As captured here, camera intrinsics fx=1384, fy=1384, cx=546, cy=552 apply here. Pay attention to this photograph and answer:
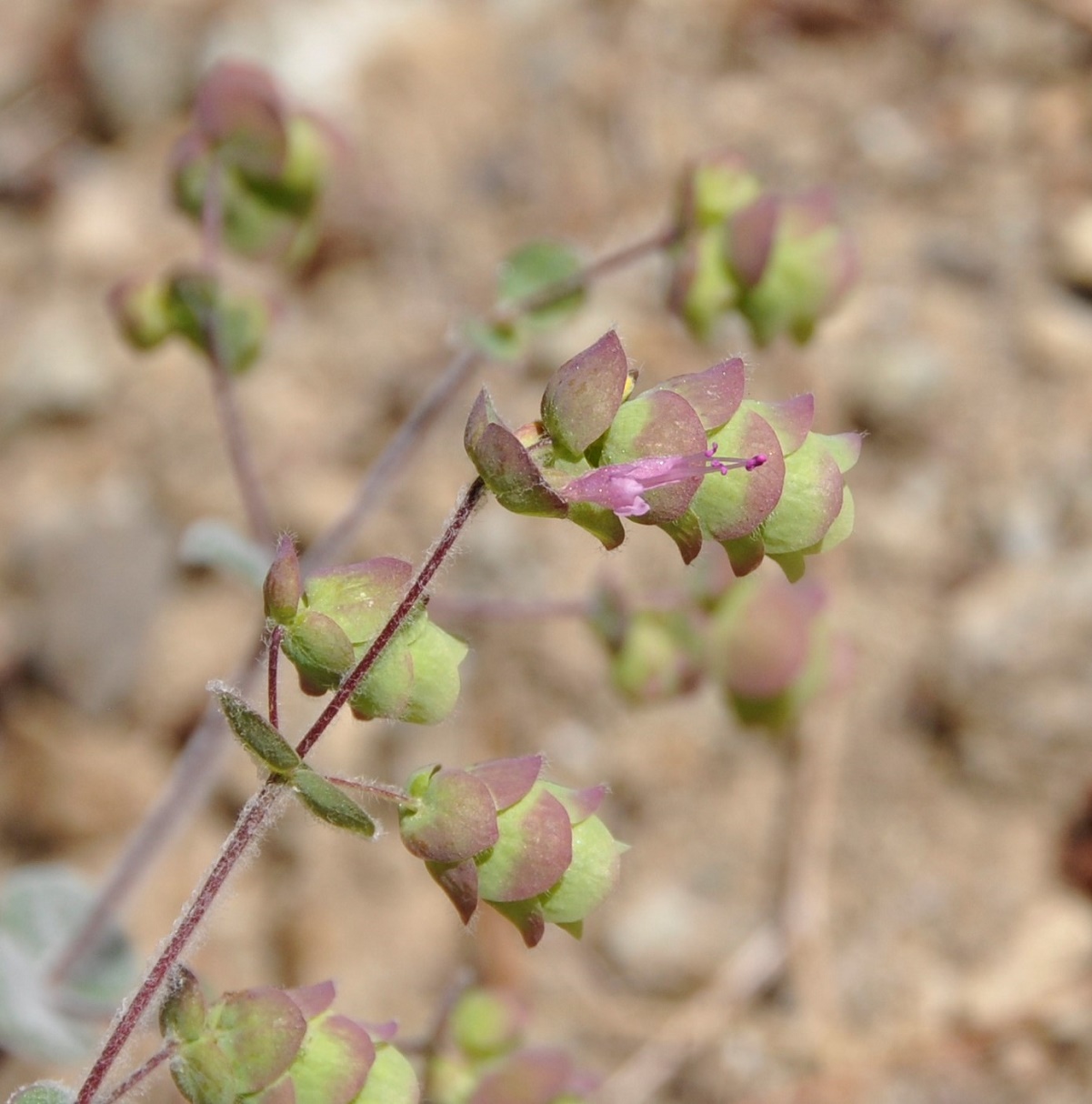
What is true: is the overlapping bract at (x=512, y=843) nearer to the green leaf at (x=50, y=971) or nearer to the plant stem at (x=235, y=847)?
the plant stem at (x=235, y=847)

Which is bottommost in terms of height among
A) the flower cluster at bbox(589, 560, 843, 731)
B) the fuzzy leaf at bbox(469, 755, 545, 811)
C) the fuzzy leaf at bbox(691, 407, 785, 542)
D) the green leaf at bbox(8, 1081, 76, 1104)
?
the flower cluster at bbox(589, 560, 843, 731)

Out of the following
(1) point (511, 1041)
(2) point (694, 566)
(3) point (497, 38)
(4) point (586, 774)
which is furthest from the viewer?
(3) point (497, 38)

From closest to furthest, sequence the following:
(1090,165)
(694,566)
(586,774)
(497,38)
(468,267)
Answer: (694,566), (586,774), (1090,165), (468,267), (497,38)

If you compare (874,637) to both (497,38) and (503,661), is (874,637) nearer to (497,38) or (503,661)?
(503,661)

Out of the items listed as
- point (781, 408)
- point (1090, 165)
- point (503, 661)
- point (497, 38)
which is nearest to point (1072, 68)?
point (1090, 165)

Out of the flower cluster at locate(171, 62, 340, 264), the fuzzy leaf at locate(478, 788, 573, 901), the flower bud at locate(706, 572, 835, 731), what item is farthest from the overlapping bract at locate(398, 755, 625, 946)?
the flower cluster at locate(171, 62, 340, 264)

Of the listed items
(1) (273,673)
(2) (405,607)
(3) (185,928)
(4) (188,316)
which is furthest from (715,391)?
(4) (188,316)

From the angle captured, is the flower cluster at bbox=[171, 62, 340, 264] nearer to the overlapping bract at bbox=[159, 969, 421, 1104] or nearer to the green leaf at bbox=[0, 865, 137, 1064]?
the green leaf at bbox=[0, 865, 137, 1064]

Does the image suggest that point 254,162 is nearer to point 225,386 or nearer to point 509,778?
point 225,386
